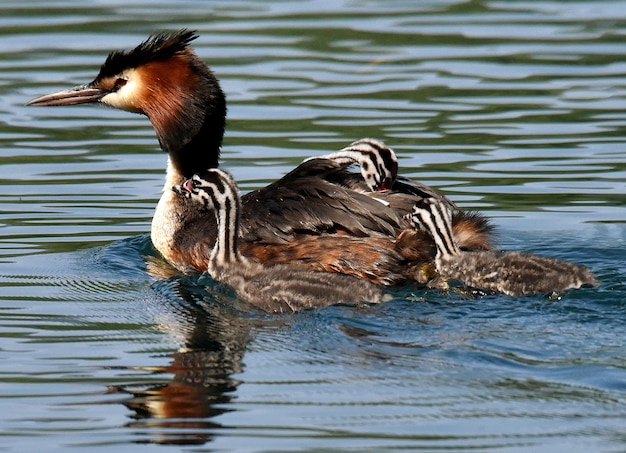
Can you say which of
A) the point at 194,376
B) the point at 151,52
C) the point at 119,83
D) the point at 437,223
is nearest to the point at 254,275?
the point at 437,223

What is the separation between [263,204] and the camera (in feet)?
29.3

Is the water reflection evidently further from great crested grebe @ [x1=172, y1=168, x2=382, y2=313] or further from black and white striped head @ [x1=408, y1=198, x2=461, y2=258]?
black and white striped head @ [x1=408, y1=198, x2=461, y2=258]

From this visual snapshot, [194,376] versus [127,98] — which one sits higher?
[127,98]

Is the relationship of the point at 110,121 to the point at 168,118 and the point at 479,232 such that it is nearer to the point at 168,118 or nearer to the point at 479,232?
the point at 168,118

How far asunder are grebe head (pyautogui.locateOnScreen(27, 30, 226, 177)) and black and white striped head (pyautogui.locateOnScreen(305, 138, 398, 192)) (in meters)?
0.97

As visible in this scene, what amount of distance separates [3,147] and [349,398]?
683 centimetres

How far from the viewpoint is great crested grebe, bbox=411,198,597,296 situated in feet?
26.7

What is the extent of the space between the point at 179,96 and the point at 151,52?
388mm

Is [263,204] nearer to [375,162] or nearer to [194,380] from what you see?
[375,162]

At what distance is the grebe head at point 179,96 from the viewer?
9.83 m

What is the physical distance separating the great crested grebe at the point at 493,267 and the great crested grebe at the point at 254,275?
536mm

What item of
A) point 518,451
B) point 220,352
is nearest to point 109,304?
point 220,352

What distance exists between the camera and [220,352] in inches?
287

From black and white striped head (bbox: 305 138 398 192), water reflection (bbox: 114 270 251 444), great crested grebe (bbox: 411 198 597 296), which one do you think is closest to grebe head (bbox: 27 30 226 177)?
black and white striped head (bbox: 305 138 398 192)
